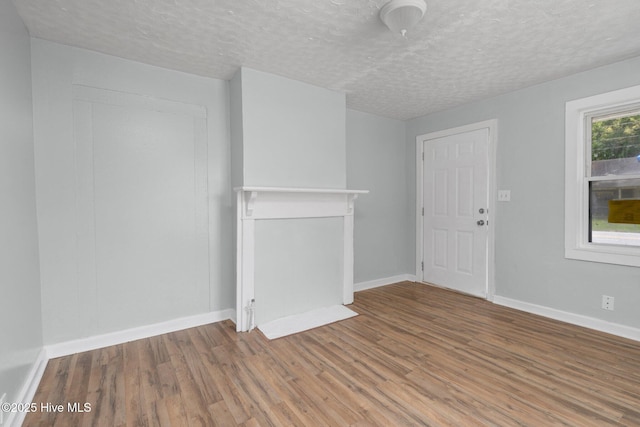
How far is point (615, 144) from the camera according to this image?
258cm

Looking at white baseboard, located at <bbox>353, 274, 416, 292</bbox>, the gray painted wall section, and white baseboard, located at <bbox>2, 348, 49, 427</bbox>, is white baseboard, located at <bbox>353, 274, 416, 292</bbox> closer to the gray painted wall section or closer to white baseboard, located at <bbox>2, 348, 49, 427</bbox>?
the gray painted wall section

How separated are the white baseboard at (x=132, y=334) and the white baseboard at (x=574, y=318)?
117 inches

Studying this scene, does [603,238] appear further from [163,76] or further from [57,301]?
[57,301]

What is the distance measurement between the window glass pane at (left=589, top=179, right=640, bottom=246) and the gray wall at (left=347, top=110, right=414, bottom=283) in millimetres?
2003

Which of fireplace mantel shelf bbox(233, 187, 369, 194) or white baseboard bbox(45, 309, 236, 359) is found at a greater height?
fireplace mantel shelf bbox(233, 187, 369, 194)

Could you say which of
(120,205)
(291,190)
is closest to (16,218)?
(120,205)

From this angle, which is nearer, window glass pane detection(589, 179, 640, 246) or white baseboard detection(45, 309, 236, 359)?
white baseboard detection(45, 309, 236, 359)

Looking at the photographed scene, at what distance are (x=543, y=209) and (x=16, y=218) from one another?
4.22 m

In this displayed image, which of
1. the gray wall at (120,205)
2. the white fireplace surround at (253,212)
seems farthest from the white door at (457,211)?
the gray wall at (120,205)

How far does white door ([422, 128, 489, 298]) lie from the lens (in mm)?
3445

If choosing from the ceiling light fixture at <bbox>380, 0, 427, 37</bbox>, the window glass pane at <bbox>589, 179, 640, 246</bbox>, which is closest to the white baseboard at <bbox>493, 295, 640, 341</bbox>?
the window glass pane at <bbox>589, 179, 640, 246</bbox>

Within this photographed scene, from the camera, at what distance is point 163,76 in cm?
255

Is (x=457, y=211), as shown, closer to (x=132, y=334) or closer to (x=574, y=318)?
(x=574, y=318)

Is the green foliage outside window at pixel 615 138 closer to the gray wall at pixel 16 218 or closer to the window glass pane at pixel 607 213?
the window glass pane at pixel 607 213
